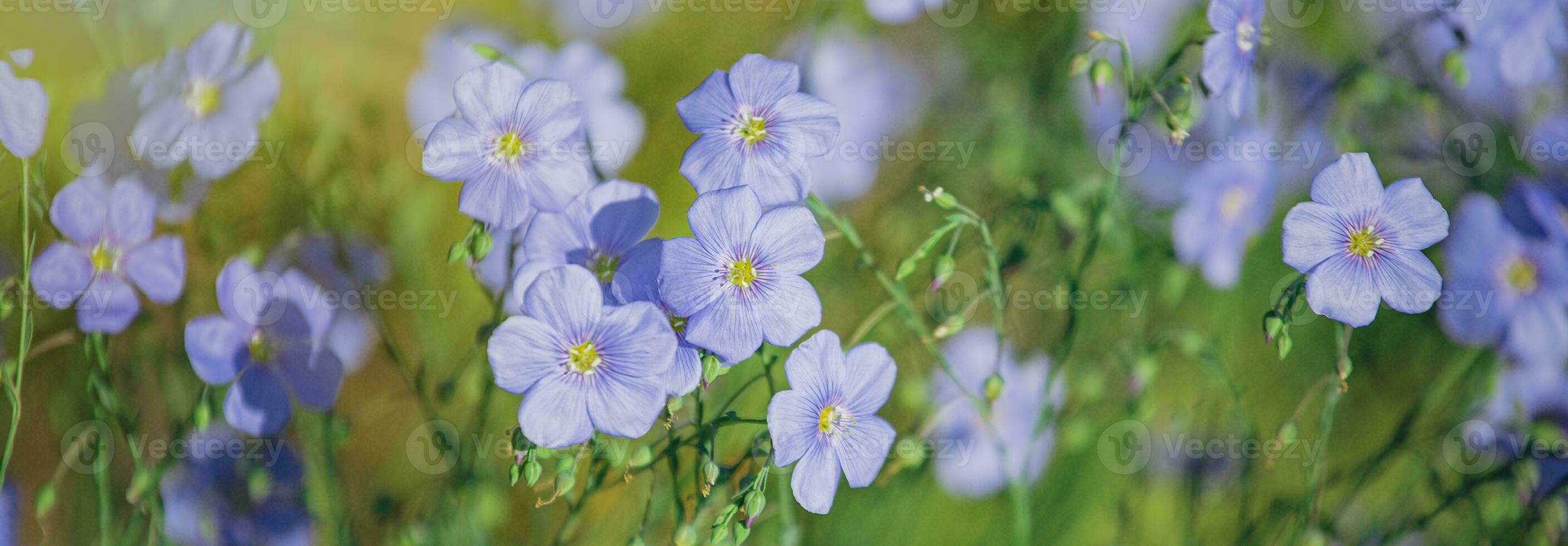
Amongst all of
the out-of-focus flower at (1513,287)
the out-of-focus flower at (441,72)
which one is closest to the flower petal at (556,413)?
the out-of-focus flower at (441,72)

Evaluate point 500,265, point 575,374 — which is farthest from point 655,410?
point 500,265

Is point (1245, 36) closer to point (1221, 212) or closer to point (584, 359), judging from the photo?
point (1221, 212)

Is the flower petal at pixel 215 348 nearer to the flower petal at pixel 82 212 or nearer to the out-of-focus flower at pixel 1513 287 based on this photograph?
the flower petal at pixel 82 212

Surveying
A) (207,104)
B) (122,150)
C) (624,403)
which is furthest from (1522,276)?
(122,150)

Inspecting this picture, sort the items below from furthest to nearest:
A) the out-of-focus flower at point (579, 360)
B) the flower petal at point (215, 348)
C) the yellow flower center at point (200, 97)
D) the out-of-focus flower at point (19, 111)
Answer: the yellow flower center at point (200, 97)
the flower petal at point (215, 348)
the out-of-focus flower at point (19, 111)
the out-of-focus flower at point (579, 360)

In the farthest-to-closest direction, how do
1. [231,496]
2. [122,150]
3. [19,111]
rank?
[231,496], [122,150], [19,111]
